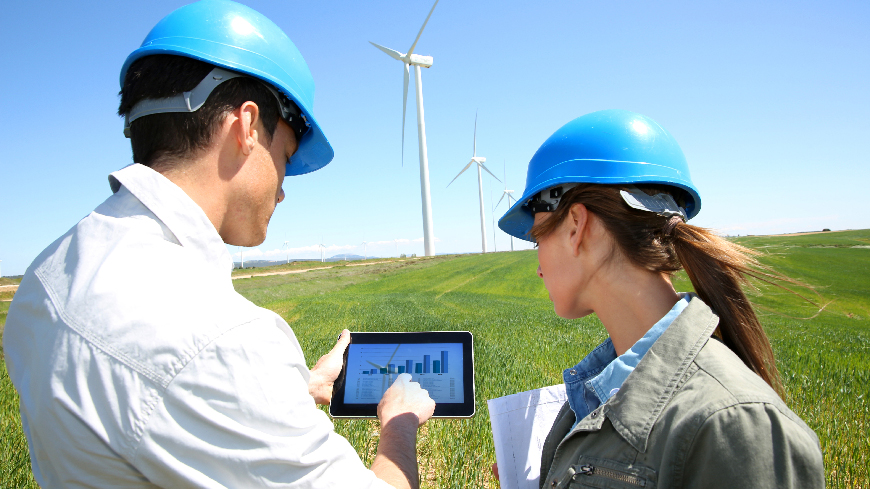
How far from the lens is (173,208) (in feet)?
5.11

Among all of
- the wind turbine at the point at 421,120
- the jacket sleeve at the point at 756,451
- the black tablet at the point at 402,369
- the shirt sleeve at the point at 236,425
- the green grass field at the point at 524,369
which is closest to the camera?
the shirt sleeve at the point at 236,425

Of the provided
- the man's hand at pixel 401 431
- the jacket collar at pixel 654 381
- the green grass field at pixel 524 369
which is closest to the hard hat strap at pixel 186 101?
the man's hand at pixel 401 431

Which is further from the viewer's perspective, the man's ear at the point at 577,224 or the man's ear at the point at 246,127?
the man's ear at the point at 577,224

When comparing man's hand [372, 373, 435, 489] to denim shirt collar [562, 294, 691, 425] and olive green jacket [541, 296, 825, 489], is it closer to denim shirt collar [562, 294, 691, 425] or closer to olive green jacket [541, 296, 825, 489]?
olive green jacket [541, 296, 825, 489]

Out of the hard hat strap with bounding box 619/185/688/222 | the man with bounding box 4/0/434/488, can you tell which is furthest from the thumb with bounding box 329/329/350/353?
the hard hat strap with bounding box 619/185/688/222

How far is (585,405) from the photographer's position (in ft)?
6.85

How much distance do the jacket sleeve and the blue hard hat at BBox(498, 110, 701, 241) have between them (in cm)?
103

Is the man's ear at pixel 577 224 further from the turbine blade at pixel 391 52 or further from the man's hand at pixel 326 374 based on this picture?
the turbine blade at pixel 391 52

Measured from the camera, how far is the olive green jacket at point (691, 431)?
1356 mm

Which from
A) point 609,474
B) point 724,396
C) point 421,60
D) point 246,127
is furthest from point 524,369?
point 421,60

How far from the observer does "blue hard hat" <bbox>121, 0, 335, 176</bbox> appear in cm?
186

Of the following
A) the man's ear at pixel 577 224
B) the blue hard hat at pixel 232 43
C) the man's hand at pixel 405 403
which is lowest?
the man's hand at pixel 405 403

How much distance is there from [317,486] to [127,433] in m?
0.50

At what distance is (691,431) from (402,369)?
1708 millimetres
